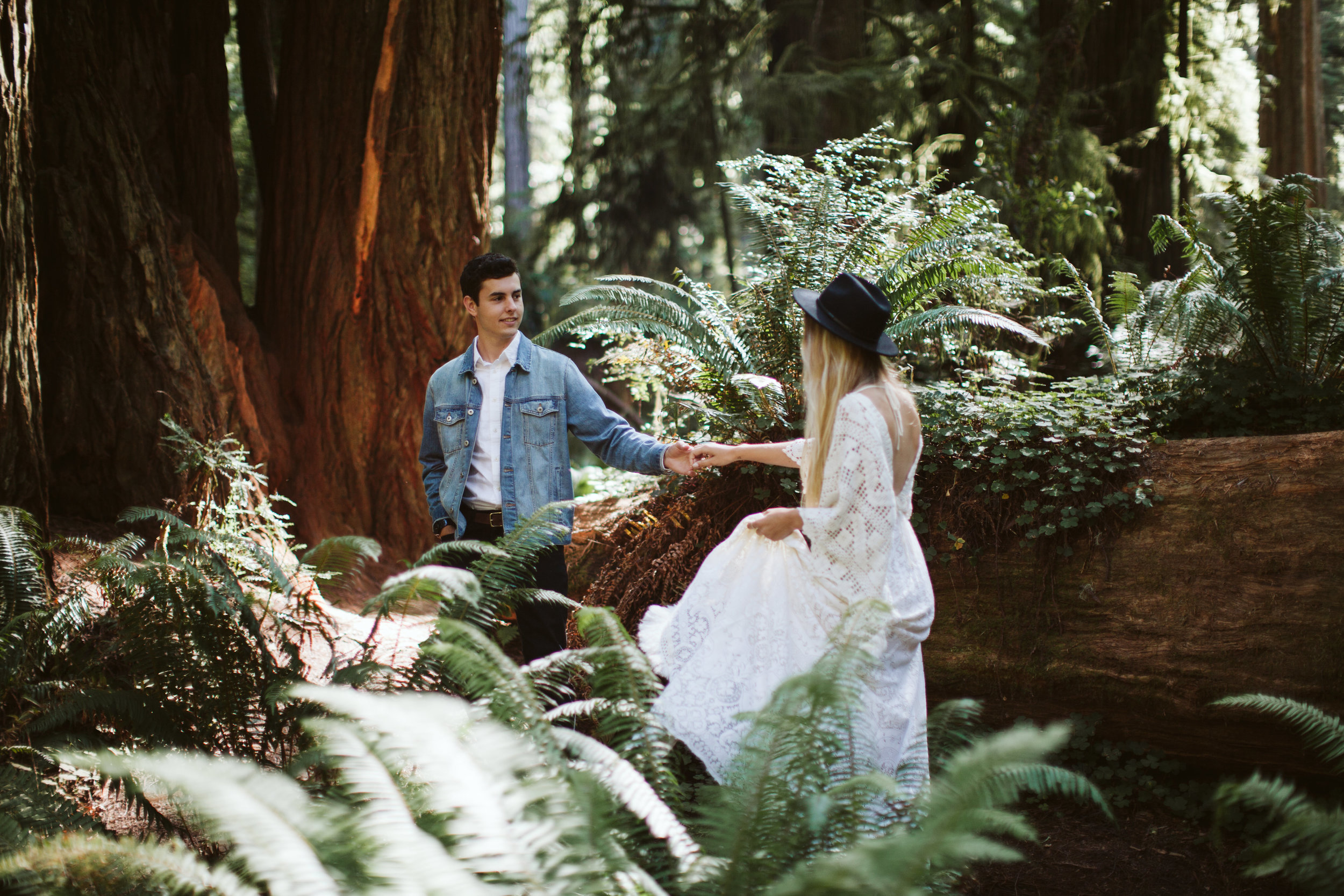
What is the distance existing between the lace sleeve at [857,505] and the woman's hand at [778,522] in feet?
0.28

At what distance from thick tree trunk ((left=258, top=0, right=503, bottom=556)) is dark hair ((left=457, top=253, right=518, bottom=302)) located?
8.48 ft

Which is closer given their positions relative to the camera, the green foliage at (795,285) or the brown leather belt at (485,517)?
the brown leather belt at (485,517)

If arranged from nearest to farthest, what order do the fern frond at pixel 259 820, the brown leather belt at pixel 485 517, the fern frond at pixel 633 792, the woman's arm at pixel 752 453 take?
the fern frond at pixel 259 820 < the fern frond at pixel 633 792 < the woman's arm at pixel 752 453 < the brown leather belt at pixel 485 517

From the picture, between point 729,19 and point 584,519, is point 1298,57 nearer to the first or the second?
point 729,19

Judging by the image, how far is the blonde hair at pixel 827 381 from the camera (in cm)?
281

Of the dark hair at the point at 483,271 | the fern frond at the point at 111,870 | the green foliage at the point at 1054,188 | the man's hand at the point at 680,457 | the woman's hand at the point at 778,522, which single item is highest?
the green foliage at the point at 1054,188

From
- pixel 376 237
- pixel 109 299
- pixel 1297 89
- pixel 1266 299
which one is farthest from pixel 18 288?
pixel 1297 89

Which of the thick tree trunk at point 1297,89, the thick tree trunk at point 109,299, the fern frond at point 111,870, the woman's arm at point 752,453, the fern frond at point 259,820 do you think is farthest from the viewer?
the thick tree trunk at point 1297,89

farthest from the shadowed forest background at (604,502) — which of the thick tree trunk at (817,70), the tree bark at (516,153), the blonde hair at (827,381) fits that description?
the tree bark at (516,153)

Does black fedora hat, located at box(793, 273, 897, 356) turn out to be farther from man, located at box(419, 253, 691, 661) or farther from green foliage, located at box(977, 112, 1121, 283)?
green foliage, located at box(977, 112, 1121, 283)

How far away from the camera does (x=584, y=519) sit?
5.82 metres

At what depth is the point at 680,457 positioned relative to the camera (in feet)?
12.2

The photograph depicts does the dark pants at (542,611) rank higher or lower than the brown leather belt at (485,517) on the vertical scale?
lower

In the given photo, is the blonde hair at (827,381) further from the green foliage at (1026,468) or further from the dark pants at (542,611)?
the green foliage at (1026,468)
